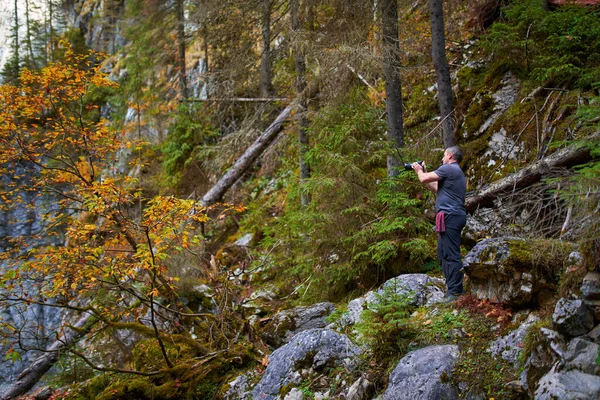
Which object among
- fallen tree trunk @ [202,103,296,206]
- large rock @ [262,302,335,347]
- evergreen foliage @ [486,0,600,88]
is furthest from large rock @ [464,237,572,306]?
fallen tree trunk @ [202,103,296,206]

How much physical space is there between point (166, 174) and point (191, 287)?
7.70 metres

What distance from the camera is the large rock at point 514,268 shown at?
416cm

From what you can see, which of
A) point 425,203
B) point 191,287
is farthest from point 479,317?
point 191,287

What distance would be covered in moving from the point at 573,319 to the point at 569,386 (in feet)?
1.72

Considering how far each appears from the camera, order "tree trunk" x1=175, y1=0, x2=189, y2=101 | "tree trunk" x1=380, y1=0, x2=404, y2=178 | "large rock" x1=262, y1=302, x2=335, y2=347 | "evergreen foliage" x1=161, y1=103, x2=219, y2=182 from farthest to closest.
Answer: "tree trunk" x1=175, y1=0, x2=189, y2=101 → "evergreen foliage" x1=161, y1=103, x2=219, y2=182 → "tree trunk" x1=380, y1=0, x2=404, y2=178 → "large rock" x1=262, y1=302, x2=335, y2=347

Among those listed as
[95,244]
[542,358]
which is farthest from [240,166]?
[542,358]

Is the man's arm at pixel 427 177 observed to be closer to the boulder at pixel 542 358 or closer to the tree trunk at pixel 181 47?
the boulder at pixel 542 358

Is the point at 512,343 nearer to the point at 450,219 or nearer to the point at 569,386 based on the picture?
the point at 569,386

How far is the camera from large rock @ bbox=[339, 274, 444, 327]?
17.0 ft

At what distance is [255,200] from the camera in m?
12.7

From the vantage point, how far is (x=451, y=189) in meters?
5.25

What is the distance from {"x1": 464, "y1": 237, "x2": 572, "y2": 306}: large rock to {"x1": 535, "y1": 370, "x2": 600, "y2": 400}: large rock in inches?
49.4

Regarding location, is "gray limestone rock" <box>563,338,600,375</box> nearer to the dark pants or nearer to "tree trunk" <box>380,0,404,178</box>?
the dark pants

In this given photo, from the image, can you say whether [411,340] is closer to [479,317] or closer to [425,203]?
[479,317]
